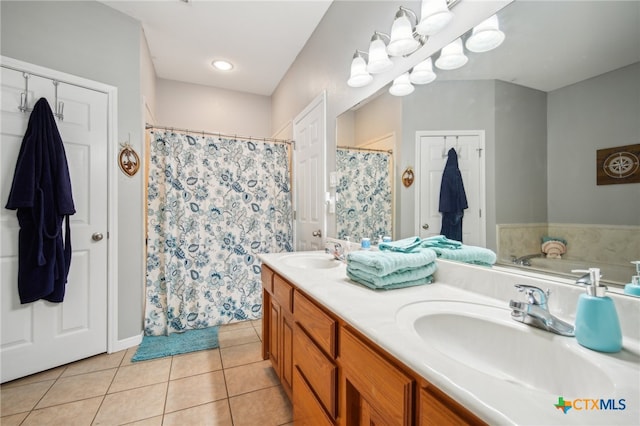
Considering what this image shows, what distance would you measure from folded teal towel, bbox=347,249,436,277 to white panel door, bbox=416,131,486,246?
16 centimetres

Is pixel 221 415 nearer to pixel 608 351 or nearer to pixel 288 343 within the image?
pixel 288 343

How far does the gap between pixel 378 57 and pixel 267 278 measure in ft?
4.63

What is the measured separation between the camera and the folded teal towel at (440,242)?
44.0 inches

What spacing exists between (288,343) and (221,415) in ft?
1.85

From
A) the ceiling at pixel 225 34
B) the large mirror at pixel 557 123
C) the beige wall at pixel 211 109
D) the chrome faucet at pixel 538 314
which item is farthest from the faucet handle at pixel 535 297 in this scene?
the beige wall at pixel 211 109

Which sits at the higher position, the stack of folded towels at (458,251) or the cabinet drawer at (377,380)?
the stack of folded towels at (458,251)

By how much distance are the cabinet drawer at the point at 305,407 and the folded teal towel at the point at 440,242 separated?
0.76 metres

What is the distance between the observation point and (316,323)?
3.22 ft

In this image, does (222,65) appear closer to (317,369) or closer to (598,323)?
(317,369)

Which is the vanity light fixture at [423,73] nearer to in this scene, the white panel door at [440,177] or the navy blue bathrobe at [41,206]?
the white panel door at [440,177]

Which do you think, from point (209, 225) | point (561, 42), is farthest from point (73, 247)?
point (561, 42)

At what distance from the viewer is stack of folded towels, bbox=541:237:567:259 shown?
805 mm

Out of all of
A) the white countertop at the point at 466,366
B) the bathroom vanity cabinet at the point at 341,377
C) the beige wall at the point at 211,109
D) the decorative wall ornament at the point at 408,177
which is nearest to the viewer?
the white countertop at the point at 466,366

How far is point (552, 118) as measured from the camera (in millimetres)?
816
